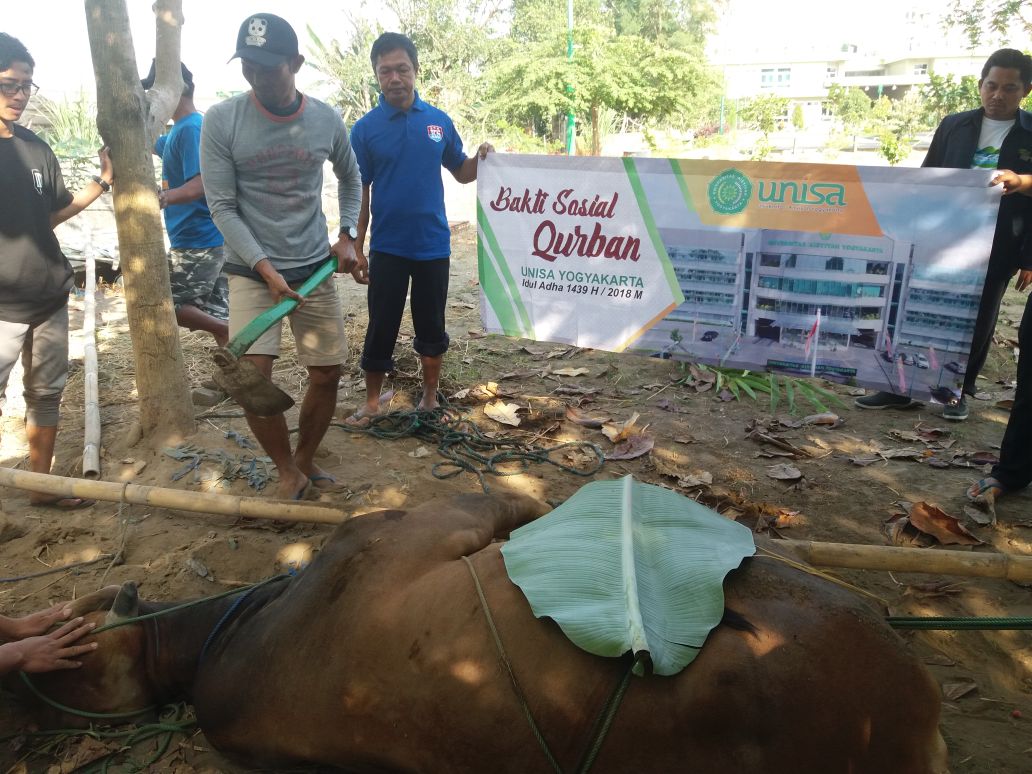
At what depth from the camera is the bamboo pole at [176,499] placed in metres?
3.08

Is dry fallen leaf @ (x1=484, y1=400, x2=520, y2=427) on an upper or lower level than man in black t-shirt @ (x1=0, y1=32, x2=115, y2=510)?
lower

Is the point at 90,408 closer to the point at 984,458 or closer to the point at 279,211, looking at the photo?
the point at 279,211

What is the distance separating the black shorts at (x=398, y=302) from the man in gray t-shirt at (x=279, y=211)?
63 cm

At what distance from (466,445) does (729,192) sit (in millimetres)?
2254

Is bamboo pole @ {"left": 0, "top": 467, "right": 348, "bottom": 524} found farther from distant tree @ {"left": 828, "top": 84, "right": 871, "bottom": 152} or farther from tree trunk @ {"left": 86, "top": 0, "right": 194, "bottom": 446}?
distant tree @ {"left": 828, "top": 84, "right": 871, "bottom": 152}

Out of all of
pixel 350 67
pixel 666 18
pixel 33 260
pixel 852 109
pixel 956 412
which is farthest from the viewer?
pixel 666 18

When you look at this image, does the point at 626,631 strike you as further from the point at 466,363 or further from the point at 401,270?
the point at 466,363

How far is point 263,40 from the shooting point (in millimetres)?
3256

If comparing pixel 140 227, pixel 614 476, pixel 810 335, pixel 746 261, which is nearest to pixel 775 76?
pixel 746 261

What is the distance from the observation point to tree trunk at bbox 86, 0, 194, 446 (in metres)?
3.94

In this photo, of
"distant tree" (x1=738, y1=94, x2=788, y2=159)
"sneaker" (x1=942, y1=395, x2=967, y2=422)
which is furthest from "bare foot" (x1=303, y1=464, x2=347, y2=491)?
"distant tree" (x1=738, y1=94, x2=788, y2=159)

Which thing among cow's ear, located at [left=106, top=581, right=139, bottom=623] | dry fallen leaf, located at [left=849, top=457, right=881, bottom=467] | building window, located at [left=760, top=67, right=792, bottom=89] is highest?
building window, located at [left=760, top=67, right=792, bottom=89]

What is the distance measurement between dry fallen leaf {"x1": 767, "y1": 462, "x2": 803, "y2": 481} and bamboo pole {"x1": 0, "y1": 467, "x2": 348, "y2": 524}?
2.40 m

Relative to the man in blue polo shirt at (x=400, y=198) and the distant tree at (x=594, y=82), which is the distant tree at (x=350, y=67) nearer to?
the distant tree at (x=594, y=82)
